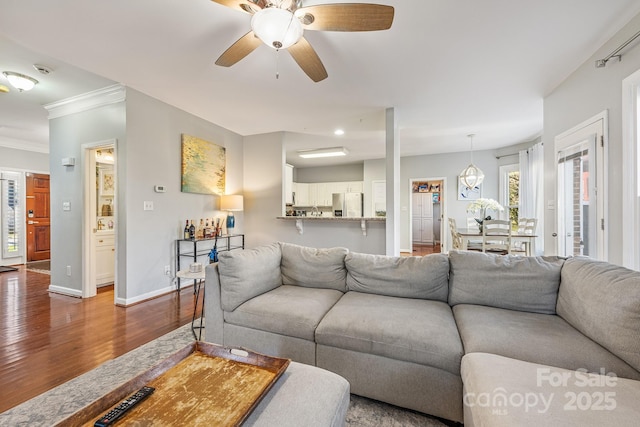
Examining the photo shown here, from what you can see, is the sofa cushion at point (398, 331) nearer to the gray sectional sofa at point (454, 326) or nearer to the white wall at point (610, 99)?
the gray sectional sofa at point (454, 326)

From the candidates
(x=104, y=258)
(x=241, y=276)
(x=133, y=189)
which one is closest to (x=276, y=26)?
(x=241, y=276)

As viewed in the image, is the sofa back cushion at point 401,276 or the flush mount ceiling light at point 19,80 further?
the flush mount ceiling light at point 19,80

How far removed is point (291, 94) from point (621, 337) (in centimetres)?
341

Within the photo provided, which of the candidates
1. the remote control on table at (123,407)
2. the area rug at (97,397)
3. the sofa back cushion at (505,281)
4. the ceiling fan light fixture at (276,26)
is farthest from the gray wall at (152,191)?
the sofa back cushion at (505,281)

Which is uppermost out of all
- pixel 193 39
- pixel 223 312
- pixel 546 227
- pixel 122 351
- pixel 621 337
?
pixel 193 39

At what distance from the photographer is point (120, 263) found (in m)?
3.24

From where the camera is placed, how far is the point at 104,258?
13.4 feet

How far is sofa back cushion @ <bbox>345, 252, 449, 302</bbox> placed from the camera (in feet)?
6.63

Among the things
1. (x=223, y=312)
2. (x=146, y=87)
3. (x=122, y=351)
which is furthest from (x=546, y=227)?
(x=146, y=87)

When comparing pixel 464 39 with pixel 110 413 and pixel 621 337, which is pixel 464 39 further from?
pixel 110 413

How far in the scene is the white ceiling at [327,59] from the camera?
196 centimetres

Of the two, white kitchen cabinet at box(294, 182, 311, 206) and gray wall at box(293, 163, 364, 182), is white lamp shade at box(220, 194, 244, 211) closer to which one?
white kitchen cabinet at box(294, 182, 311, 206)

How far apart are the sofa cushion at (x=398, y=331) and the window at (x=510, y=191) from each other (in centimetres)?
554

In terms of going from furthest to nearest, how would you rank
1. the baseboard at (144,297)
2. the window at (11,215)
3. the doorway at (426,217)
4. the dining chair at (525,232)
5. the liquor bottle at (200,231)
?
the doorway at (426,217) → the window at (11,215) → the dining chair at (525,232) → the liquor bottle at (200,231) → the baseboard at (144,297)
